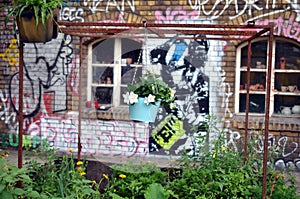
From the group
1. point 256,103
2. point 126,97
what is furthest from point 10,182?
point 256,103

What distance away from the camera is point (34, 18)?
402 cm

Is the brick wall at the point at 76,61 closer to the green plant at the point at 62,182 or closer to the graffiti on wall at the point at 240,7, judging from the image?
the graffiti on wall at the point at 240,7

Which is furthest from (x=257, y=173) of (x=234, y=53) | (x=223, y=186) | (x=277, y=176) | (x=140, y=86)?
(x=234, y=53)

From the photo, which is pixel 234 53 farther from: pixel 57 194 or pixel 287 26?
pixel 57 194

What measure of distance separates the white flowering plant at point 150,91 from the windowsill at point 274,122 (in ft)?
12.3

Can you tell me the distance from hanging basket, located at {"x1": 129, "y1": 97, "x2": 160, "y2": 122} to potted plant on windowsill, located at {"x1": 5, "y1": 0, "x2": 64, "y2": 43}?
3.56 feet

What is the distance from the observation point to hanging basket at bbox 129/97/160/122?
387 cm

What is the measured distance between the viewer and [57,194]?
4.12 m

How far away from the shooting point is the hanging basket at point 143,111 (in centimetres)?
387

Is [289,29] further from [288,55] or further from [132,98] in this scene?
[132,98]

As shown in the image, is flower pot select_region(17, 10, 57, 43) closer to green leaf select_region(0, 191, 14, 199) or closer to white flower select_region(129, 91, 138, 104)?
white flower select_region(129, 91, 138, 104)

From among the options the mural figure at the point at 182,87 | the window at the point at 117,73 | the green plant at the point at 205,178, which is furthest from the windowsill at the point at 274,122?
the window at the point at 117,73

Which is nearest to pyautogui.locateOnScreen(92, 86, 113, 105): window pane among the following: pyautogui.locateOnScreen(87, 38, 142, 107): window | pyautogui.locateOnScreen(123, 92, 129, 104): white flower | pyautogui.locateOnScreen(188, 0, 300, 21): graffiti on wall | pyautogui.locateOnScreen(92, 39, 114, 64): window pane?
pyautogui.locateOnScreen(87, 38, 142, 107): window

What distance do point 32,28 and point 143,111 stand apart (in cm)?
127
